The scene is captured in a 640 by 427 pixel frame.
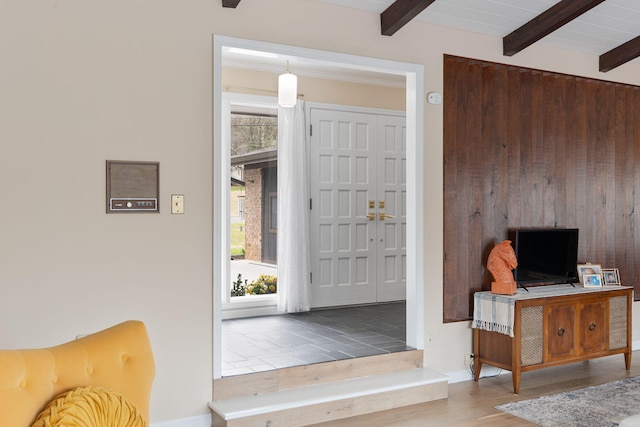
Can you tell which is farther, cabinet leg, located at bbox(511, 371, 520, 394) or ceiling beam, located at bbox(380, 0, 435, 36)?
cabinet leg, located at bbox(511, 371, 520, 394)

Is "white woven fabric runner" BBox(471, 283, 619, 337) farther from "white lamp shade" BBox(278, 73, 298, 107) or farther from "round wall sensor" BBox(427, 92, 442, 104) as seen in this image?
"white lamp shade" BBox(278, 73, 298, 107)

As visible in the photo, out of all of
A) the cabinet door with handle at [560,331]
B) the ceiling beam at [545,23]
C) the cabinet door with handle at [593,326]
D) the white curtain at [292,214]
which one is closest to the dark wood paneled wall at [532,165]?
the ceiling beam at [545,23]

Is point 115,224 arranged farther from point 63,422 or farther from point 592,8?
point 592,8

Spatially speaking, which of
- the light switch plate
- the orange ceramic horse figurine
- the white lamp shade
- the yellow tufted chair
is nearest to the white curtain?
the white lamp shade

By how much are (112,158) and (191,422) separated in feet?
5.42

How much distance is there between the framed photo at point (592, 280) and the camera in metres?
4.88

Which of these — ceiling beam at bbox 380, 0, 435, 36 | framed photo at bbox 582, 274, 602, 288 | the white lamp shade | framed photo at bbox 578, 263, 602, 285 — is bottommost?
framed photo at bbox 582, 274, 602, 288

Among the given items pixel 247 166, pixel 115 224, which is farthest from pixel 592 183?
pixel 115 224

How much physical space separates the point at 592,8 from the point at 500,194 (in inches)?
60.9

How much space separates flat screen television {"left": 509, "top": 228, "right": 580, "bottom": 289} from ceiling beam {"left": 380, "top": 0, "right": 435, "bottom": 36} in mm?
1893

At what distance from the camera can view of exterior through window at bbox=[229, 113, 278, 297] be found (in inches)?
236

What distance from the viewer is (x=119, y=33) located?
11.1 ft

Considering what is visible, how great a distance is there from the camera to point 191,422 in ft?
11.6

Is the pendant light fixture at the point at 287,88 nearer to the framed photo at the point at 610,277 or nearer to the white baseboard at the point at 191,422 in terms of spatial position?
the white baseboard at the point at 191,422
